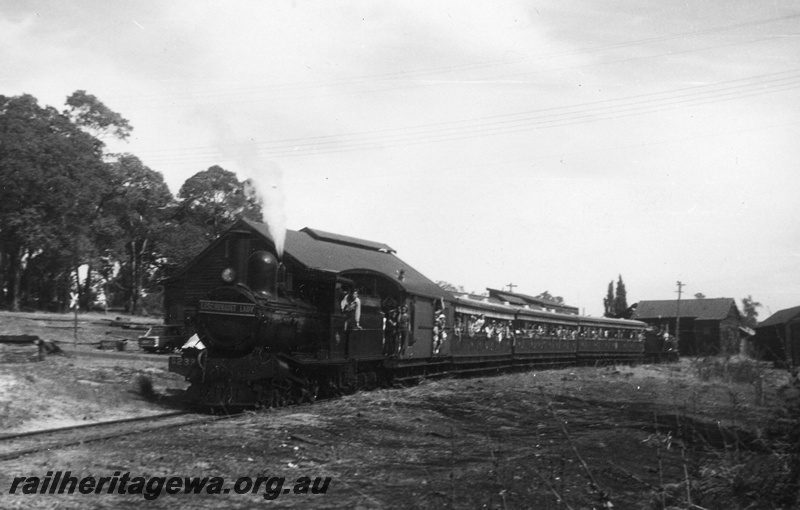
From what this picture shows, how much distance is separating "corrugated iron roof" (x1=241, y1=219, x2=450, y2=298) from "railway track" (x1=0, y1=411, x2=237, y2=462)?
518 inches

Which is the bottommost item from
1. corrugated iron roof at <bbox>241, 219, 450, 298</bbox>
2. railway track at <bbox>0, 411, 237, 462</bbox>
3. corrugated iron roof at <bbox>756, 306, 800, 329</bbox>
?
railway track at <bbox>0, 411, 237, 462</bbox>

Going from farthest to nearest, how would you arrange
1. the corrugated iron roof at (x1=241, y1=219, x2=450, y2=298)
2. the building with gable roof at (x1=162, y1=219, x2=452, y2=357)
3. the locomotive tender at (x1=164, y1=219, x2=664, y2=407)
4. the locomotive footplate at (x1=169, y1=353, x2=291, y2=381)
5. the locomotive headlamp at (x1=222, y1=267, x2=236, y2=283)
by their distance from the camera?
the corrugated iron roof at (x1=241, y1=219, x2=450, y2=298) → the building with gable roof at (x1=162, y1=219, x2=452, y2=357) → the locomotive headlamp at (x1=222, y1=267, x2=236, y2=283) → the locomotive tender at (x1=164, y1=219, x2=664, y2=407) → the locomotive footplate at (x1=169, y1=353, x2=291, y2=381)

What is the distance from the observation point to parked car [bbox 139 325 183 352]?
3206 centimetres

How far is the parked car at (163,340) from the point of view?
105 ft

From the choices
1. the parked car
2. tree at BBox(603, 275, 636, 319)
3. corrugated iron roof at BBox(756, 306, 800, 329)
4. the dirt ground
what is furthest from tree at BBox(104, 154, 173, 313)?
tree at BBox(603, 275, 636, 319)

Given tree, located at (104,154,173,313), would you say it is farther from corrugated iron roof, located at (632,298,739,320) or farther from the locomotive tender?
corrugated iron roof, located at (632,298,739,320)

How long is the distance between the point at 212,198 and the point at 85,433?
4012cm

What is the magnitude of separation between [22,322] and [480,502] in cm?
3111

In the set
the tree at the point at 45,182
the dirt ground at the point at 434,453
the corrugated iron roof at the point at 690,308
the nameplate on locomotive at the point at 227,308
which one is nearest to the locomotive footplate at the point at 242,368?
the dirt ground at the point at 434,453

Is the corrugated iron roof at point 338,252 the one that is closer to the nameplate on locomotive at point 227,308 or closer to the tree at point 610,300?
the nameplate on locomotive at point 227,308

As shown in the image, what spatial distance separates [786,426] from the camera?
25.8ft

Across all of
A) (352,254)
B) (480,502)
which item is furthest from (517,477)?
(352,254)

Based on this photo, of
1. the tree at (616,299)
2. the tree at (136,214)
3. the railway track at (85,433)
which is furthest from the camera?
the tree at (616,299)

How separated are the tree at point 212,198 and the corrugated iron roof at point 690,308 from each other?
4043 centimetres
